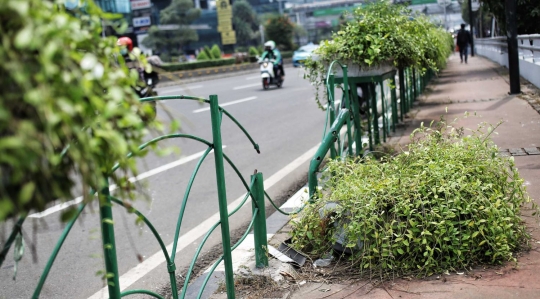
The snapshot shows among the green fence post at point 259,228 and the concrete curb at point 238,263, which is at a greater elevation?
the green fence post at point 259,228

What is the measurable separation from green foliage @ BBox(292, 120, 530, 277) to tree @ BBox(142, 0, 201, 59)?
5726 centimetres

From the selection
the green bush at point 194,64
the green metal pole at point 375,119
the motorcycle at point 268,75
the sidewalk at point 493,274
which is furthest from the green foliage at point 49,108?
the green bush at point 194,64

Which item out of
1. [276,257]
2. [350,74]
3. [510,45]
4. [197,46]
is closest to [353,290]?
[276,257]

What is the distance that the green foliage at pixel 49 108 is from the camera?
3.87 ft

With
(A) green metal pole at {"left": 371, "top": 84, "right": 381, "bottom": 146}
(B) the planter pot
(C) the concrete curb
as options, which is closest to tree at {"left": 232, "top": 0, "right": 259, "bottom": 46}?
(A) green metal pole at {"left": 371, "top": 84, "right": 381, "bottom": 146}

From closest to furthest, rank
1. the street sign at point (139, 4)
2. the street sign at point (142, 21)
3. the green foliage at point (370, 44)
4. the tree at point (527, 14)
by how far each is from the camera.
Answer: the green foliage at point (370, 44) < the tree at point (527, 14) < the street sign at point (142, 21) < the street sign at point (139, 4)

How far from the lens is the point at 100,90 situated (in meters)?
1.44

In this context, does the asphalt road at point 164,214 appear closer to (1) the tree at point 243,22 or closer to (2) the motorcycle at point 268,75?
(2) the motorcycle at point 268,75

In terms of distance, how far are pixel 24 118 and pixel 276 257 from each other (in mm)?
2819

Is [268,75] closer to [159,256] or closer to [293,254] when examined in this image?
[159,256]

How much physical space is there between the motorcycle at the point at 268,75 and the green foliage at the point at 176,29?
4176 cm

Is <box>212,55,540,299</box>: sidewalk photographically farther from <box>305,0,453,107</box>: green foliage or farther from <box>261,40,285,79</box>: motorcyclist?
<box>261,40,285,79</box>: motorcyclist

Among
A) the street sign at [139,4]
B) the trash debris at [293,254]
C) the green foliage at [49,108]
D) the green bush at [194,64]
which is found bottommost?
the trash debris at [293,254]

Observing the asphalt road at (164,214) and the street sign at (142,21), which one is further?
the street sign at (142,21)
